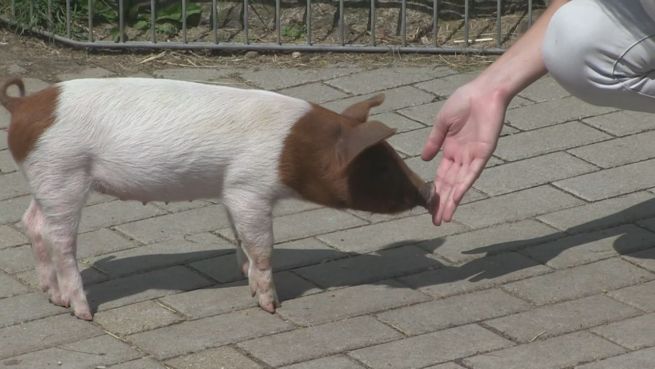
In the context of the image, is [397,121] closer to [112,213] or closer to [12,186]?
[112,213]

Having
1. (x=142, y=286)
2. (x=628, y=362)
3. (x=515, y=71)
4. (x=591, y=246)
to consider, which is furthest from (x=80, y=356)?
(x=591, y=246)

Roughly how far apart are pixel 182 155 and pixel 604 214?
1985mm

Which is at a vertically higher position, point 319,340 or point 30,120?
point 30,120

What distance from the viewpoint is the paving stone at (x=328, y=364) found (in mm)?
4703

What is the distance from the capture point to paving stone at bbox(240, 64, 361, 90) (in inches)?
302

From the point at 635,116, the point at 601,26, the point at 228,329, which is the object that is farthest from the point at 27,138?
the point at 635,116

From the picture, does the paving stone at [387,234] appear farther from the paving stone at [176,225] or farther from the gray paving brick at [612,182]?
the gray paving brick at [612,182]

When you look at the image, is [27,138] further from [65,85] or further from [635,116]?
[635,116]

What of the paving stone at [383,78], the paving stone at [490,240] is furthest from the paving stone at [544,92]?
the paving stone at [490,240]

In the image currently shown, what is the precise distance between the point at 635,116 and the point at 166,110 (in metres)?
2.94

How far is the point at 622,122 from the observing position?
705 cm

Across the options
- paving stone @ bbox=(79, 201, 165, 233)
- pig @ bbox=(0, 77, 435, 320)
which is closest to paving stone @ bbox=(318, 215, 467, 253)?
pig @ bbox=(0, 77, 435, 320)

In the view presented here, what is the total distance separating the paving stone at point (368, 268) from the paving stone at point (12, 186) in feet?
4.91

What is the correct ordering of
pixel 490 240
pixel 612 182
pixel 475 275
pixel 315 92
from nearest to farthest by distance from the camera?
pixel 475 275 < pixel 490 240 < pixel 612 182 < pixel 315 92
